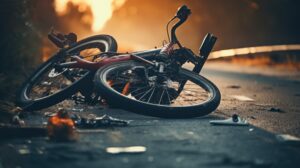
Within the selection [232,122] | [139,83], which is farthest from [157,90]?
[232,122]

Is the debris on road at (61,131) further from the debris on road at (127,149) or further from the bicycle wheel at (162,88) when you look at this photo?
the bicycle wheel at (162,88)

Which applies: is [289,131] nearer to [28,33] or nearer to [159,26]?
[28,33]

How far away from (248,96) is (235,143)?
5623 millimetres

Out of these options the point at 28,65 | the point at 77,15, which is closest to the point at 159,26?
the point at 77,15

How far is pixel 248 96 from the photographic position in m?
12.0

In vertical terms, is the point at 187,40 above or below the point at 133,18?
below

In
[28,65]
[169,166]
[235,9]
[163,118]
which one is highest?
[235,9]

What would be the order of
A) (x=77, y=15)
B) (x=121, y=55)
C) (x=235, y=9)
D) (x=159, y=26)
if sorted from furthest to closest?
1. (x=159, y=26)
2. (x=77, y=15)
3. (x=235, y=9)
4. (x=121, y=55)

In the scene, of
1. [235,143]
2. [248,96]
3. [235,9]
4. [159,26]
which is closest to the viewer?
[235,143]

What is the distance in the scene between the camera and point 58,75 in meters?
9.48

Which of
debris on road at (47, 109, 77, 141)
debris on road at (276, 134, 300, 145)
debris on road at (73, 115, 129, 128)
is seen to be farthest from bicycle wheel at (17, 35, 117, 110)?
debris on road at (276, 134, 300, 145)

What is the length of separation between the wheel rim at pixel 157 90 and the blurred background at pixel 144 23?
1.95 metres

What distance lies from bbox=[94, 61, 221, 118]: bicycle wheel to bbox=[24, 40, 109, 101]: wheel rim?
1.75 feet

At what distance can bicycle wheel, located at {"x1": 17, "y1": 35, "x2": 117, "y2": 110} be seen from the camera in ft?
27.9
